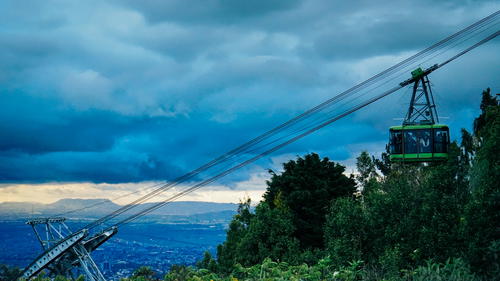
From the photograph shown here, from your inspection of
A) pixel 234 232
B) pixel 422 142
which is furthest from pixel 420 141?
pixel 234 232

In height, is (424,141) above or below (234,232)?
above

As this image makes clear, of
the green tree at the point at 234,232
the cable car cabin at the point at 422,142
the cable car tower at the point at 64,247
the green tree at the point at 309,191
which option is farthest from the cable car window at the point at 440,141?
the cable car tower at the point at 64,247

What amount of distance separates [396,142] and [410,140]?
0.82 metres

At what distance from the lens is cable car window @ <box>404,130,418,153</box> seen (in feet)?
109

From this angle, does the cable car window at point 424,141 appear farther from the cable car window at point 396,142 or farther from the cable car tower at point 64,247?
the cable car tower at point 64,247

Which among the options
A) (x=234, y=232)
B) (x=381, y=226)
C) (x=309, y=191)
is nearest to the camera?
(x=381, y=226)

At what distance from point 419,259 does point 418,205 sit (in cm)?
422

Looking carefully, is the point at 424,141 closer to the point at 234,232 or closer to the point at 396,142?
the point at 396,142

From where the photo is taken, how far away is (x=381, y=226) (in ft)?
108

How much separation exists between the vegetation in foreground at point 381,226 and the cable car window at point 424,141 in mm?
1380

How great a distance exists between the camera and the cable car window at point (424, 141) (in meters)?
33.2

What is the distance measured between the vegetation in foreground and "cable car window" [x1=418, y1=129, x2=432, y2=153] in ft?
4.53

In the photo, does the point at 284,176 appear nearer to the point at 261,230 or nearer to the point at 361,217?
the point at 261,230

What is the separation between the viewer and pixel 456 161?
3494 cm
